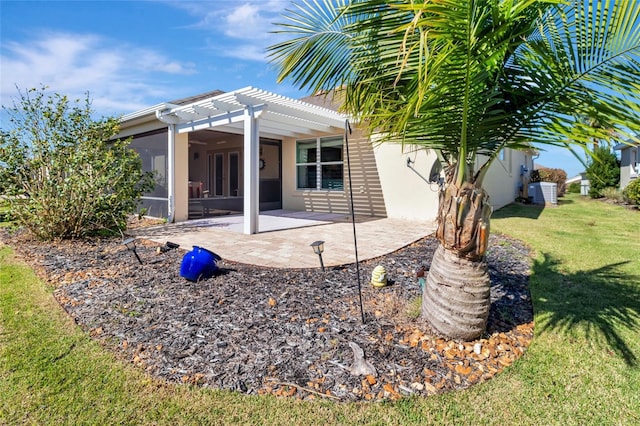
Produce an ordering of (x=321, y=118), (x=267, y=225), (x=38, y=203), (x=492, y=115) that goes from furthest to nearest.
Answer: (x=321, y=118) < (x=267, y=225) < (x=38, y=203) < (x=492, y=115)

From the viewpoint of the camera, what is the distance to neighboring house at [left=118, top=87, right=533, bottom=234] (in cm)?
842

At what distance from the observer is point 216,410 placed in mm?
2283

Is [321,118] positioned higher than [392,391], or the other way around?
[321,118]

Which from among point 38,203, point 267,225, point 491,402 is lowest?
point 491,402

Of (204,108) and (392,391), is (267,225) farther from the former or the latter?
(392,391)

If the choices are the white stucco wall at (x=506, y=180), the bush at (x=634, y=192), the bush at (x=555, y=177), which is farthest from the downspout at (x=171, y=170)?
the bush at (x=555, y=177)

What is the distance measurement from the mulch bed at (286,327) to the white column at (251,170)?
2850mm

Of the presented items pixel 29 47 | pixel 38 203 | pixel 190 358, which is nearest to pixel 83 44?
pixel 29 47

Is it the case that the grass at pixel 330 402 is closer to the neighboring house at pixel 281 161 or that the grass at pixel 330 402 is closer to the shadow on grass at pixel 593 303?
the shadow on grass at pixel 593 303

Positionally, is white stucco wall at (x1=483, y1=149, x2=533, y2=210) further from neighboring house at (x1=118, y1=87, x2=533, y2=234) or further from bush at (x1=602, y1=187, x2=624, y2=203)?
bush at (x1=602, y1=187, x2=624, y2=203)

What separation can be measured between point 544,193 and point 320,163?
39.3 ft

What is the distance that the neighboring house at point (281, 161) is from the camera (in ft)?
27.6

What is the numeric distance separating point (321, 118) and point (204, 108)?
11.1ft

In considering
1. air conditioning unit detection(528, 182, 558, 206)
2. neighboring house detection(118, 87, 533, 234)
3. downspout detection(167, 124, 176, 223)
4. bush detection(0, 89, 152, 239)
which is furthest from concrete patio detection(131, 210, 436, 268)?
air conditioning unit detection(528, 182, 558, 206)
